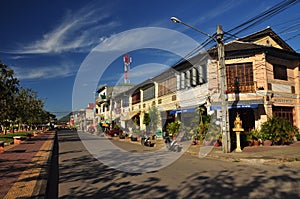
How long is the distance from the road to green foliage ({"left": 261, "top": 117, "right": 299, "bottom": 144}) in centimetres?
735

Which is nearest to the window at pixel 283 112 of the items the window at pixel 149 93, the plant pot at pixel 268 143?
the plant pot at pixel 268 143

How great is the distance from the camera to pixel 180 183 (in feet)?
25.2

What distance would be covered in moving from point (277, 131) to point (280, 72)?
587cm

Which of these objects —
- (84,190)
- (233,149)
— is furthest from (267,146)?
(84,190)

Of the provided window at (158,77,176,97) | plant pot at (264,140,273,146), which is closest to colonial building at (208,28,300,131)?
plant pot at (264,140,273,146)

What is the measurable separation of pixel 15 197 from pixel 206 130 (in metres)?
13.9

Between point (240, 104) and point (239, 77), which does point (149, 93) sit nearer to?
point (239, 77)

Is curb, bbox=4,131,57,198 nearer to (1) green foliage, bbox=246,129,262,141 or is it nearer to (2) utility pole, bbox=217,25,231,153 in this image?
(2) utility pole, bbox=217,25,231,153

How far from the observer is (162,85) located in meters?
29.4

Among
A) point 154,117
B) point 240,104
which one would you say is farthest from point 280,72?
point 154,117

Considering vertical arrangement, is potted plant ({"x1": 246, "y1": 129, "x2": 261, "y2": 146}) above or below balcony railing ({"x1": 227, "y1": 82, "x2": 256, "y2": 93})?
below

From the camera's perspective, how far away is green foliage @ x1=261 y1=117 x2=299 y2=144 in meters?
16.6

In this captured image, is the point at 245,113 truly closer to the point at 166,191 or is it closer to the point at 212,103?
the point at 212,103

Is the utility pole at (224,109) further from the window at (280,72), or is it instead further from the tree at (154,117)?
the tree at (154,117)
